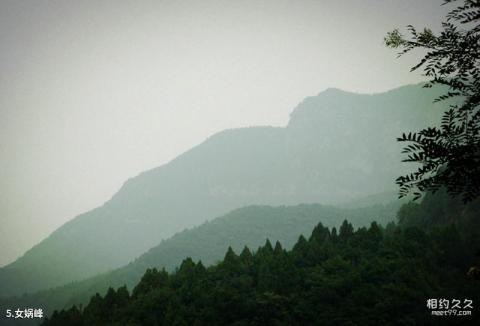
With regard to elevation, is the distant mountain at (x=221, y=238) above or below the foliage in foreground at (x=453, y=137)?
below

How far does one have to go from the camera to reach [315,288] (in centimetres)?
3306

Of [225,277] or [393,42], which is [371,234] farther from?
[393,42]

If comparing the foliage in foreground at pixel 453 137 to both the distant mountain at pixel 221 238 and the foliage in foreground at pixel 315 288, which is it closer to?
the foliage in foreground at pixel 315 288

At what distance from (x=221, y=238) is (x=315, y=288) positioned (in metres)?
118

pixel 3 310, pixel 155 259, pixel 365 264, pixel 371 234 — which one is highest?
pixel 371 234

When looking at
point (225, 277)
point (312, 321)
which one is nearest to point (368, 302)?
point (312, 321)

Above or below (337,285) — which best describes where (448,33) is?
above

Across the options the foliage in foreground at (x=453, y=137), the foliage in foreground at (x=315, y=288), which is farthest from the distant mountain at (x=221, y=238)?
the foliage in foreground at (x=453, y=137)

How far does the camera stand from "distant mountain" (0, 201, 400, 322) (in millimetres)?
121500

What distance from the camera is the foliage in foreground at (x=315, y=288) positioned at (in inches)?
1179

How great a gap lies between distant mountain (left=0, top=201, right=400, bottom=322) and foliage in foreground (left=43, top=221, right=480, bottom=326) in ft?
256

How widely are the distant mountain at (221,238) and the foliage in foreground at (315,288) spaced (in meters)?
78.0

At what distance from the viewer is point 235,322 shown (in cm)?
3203

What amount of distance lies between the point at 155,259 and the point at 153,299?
102203 mm
